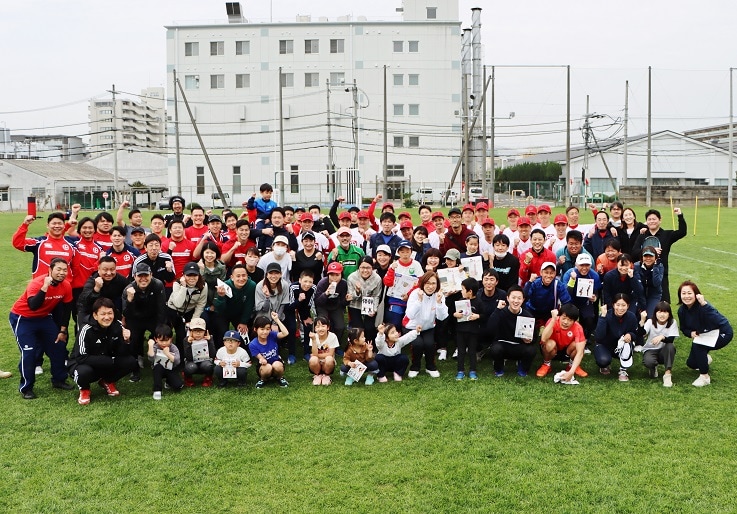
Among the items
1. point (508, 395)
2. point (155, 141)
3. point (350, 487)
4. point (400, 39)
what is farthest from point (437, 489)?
point (155, 141)

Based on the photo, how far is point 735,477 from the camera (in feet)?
16.1

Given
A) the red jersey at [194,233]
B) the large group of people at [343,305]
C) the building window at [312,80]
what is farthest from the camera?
the building window at [312,80]

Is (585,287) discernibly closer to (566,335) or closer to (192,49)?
(566,335)

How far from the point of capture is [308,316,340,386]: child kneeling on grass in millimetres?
7336

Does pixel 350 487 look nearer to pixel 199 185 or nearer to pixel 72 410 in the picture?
pixel 72 410

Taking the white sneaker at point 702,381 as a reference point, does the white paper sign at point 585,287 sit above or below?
above

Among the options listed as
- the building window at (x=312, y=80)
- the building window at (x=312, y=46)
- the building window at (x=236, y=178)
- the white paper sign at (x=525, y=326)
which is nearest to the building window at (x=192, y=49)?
the building window at (x=312, y=46)

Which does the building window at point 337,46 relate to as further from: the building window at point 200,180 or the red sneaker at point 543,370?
the red sneaker at point 543,370

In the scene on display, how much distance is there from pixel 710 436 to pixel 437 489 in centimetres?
275

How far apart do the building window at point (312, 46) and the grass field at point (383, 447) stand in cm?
4798

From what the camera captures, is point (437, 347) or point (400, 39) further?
point (400, 39)

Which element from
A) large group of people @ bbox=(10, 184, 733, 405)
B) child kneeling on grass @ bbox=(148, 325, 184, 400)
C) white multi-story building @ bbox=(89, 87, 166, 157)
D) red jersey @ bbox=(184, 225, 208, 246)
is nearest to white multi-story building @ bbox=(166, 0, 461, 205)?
red jersey @ bbox=(184, 225, 208, 246)

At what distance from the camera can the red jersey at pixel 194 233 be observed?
8648mm

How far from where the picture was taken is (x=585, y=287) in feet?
25.7
